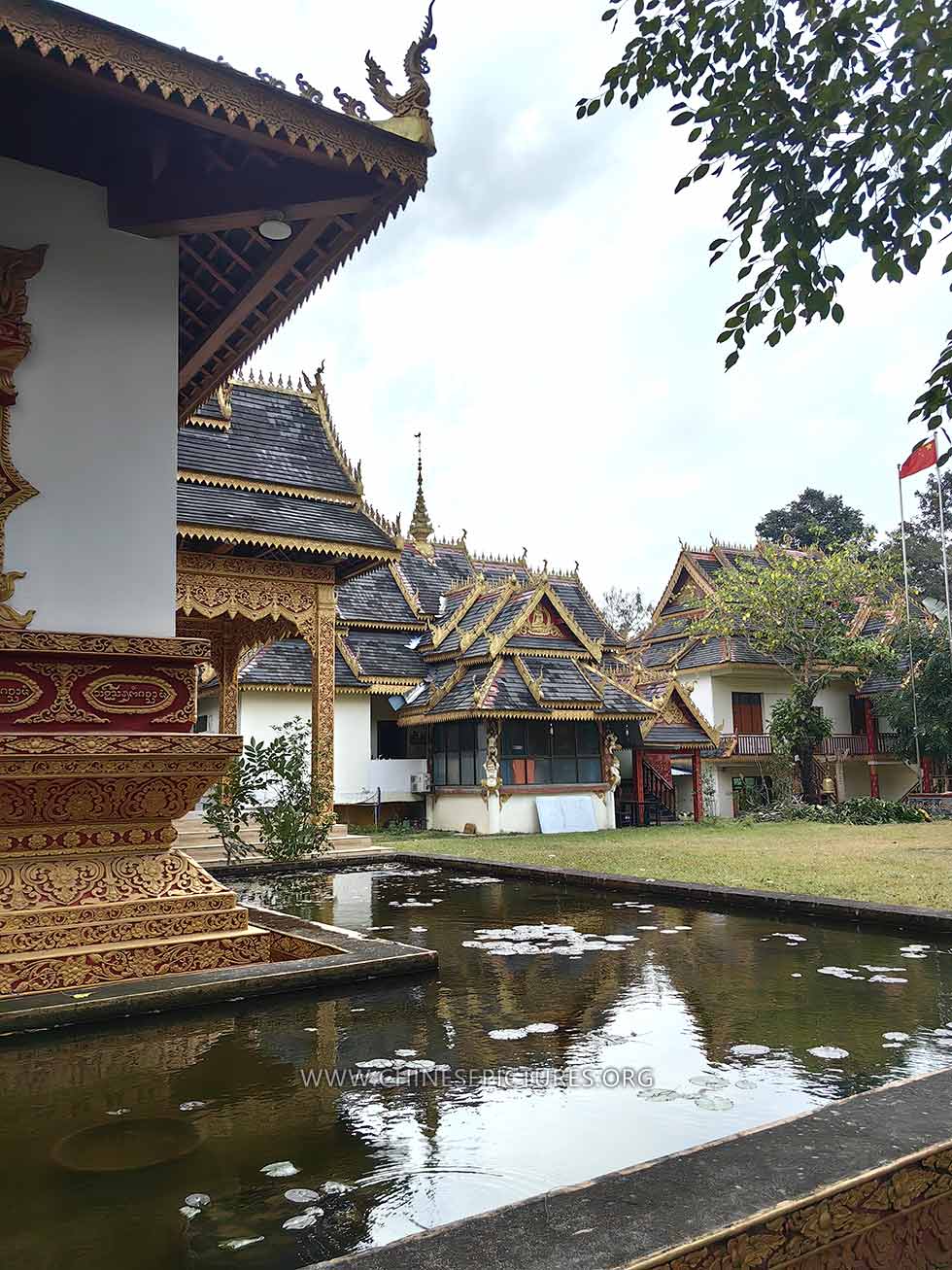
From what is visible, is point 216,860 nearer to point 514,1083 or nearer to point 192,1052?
point 192,1052

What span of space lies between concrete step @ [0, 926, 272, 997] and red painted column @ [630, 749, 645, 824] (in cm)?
1811

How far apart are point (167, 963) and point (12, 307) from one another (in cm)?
319

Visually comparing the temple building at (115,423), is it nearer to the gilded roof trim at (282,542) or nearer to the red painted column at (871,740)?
the gilded roof trim at (282,542)

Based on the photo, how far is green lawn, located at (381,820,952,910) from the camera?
8.26 metres

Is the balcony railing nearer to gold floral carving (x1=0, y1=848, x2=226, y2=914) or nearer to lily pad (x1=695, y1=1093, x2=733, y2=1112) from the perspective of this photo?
gold floral carving (x1=0, y1=848, x2=226, y2=914)

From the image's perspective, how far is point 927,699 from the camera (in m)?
24.8

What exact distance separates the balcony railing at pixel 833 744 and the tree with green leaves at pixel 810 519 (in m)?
15.0

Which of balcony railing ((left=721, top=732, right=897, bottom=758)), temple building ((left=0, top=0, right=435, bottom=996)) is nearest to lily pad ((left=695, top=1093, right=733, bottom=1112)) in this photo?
temple building ((left=0, top=0, right=435, bottom=996))

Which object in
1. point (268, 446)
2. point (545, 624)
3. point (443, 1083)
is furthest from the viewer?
point (545, 624)

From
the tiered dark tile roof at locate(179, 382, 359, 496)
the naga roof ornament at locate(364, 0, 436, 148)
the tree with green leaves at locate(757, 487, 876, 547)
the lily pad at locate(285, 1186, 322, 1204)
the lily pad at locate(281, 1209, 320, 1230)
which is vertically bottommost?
the lily pad at locate(285, 1186, 322, 1204)

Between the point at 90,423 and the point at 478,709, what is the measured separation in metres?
14.4

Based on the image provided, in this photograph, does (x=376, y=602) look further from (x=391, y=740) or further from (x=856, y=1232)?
(x=856, y=1232)

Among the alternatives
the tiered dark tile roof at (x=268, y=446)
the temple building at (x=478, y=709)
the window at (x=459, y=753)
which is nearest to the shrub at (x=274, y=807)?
the tiered dark tile roof at (x=268, y=446)

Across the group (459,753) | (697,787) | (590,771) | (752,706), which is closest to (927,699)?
(752,706)
